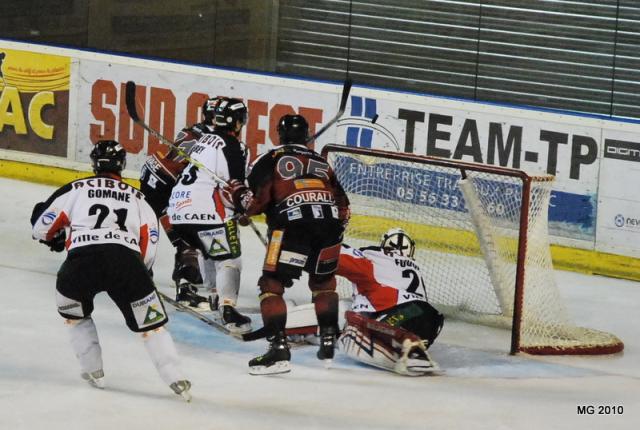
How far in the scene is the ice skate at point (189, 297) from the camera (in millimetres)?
8117

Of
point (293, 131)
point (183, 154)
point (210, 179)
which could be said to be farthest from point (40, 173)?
point (293, 131)

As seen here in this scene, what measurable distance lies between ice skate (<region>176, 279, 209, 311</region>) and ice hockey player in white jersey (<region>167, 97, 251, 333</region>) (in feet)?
0.79

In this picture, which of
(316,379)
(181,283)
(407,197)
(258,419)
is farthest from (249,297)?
(258,419)

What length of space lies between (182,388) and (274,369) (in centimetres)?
66

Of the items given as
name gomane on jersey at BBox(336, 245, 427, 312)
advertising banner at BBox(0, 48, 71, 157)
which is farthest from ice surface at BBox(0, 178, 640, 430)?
advertising banner at BBox(0, 48, 71, 157)

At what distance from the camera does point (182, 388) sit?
6398mm

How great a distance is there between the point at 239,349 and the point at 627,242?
120 inches

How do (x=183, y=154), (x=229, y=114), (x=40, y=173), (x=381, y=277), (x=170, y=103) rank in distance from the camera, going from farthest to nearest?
(x=40, y=173) < (x=170, y=103) < (x=183, y=154) < (x=229, y=114) < (x=381, y=277)

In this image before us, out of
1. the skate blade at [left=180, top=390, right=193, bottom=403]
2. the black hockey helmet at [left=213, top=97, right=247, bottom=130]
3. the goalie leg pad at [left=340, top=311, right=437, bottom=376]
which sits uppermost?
the black hockey helmet at [left=213, top=97, right=247, bottom=130]

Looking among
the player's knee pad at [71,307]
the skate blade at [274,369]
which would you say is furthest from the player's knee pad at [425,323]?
the player's knee pad at [71,307]

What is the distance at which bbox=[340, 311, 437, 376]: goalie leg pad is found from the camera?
702 centimetres

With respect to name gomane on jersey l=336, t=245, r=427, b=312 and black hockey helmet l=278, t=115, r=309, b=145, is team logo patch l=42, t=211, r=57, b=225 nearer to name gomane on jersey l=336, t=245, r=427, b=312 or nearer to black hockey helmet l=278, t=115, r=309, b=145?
black hockey helmet l=278, t=115, r=309, b=145

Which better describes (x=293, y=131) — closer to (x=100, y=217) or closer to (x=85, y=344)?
(x=100, y=217)

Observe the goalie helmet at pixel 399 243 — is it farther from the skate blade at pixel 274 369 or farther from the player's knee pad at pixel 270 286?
the skate blade at pixel 274 369
